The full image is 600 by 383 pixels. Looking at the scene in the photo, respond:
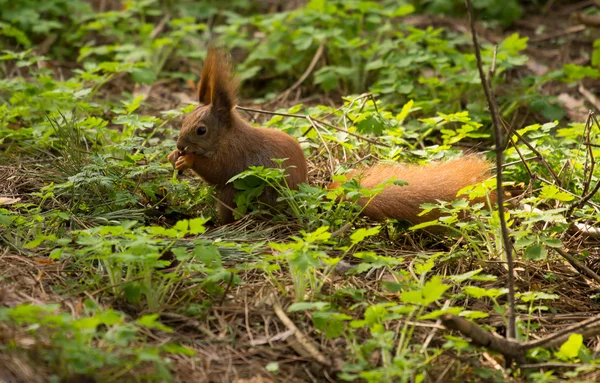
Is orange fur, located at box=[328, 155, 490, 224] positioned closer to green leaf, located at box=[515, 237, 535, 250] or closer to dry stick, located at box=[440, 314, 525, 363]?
green leaf, located at box=[515, 237, 535, 250]

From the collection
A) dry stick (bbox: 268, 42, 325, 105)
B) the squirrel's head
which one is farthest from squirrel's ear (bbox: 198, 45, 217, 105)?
dry stick (bbox: 268, 42, 325, 105)

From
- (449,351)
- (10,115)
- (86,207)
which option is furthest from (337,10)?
(449,351)

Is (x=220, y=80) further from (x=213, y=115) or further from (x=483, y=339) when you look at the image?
(x=483, y=339)

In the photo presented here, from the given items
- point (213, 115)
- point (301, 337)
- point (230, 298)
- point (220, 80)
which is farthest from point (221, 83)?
point (301, 337)

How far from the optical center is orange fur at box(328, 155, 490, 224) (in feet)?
11.2

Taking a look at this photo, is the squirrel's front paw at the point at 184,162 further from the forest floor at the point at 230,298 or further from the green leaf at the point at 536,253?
the green leaf at the point at 536,253

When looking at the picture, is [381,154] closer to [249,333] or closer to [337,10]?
[249,333]

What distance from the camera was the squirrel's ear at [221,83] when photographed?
12.2ft

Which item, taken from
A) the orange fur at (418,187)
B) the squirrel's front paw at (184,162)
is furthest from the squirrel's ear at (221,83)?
the orange fur at (418,187)

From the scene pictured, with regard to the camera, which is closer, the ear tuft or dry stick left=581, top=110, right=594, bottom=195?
dry stick left=581, top=110, right=594, bottom=195

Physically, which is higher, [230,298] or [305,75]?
[305,75]

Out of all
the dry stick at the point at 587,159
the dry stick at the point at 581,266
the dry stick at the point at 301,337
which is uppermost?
the dry stick at the point at 587,159

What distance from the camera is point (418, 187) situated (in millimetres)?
3445

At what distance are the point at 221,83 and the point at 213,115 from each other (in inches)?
6.6
